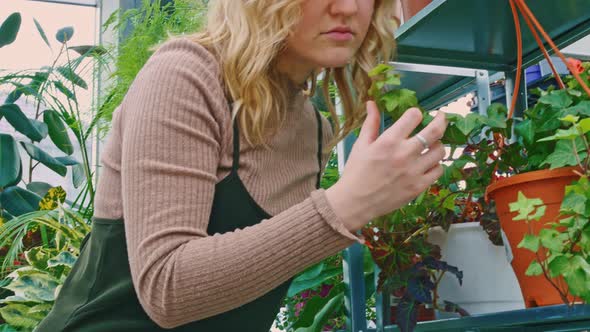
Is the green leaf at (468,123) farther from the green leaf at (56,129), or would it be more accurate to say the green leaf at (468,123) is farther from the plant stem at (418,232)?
the green leaf at (56,129)

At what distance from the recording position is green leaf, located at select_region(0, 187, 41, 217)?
2.41 m

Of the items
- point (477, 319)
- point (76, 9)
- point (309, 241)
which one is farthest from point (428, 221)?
point (76, 9)

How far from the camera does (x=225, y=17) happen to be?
995 millimetres

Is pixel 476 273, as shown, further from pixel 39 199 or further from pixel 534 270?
pixel 39 199

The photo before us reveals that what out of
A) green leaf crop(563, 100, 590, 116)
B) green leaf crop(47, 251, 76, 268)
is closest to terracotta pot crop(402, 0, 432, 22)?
green leaf crop(563, 100, 590, 116)

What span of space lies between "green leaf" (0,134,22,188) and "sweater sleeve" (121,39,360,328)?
1.76 m

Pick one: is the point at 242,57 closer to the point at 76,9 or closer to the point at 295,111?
the point at 295,111

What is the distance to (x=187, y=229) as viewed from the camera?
0.78m

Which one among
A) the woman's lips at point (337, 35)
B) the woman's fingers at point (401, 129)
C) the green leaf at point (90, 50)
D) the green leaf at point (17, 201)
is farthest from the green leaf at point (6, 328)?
the woman's fingers at point (401, 129)

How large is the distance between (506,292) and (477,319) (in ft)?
0.24

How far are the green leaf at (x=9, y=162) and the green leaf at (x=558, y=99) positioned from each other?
2.00m

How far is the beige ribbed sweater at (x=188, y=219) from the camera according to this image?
2.49 feet

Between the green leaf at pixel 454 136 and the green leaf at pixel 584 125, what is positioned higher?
the green leaf at pixel 454 136

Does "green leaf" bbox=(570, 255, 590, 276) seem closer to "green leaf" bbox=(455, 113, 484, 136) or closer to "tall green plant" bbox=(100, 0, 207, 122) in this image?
"green leaf" bbox=(455, 113, 484, 136)
